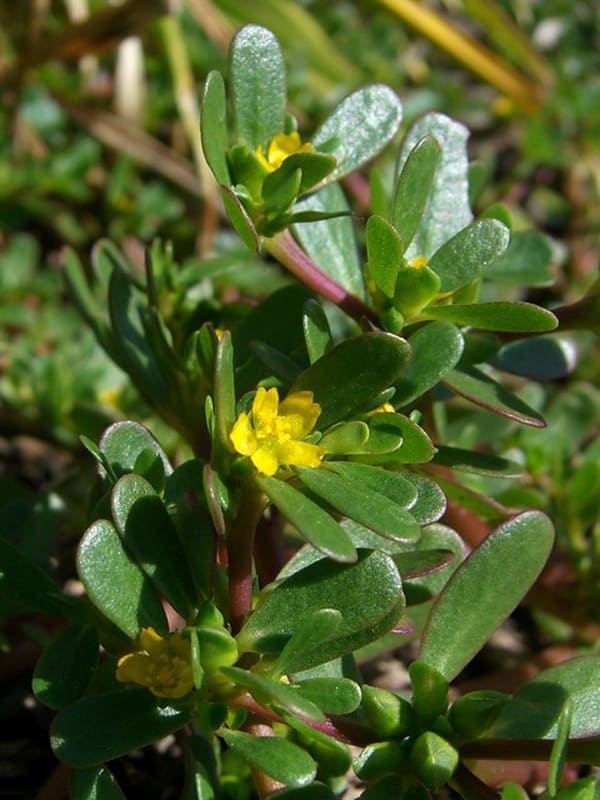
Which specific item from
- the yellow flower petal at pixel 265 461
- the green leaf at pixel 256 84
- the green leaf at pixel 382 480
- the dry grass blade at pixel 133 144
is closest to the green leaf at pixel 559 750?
the green leaf at pixel 382 480

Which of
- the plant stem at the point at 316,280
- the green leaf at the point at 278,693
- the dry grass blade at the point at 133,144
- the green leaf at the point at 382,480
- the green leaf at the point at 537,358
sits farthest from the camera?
the dry grass blade at the point at 133,144

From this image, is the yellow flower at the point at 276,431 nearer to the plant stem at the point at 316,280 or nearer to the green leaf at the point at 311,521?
the green leaf at the point at 311,521

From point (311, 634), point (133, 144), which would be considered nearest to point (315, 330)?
point (311, 634)

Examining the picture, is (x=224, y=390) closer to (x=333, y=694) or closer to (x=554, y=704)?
(x=333, y=694)

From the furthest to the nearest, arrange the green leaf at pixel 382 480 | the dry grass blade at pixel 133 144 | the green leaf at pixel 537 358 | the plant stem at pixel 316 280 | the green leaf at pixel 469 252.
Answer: the dry grass blade at pixel 133 144, the green leaf at pixel 537 358, the plant stem at pixel 316 280, the green leaf at pixel 469 252, the green leaf at pixel 382 480

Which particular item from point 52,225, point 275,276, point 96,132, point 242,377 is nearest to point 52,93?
point 96,132

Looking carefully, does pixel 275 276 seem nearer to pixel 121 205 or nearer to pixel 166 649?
pixel 121 205
